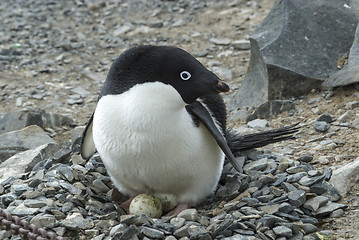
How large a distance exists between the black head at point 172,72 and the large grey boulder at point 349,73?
1.88 meters

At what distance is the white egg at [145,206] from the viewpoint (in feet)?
9.88

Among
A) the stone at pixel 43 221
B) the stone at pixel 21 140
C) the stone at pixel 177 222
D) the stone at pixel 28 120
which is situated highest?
the stone at pixel 43 221

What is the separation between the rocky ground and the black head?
615mm

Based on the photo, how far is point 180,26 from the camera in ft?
24.6

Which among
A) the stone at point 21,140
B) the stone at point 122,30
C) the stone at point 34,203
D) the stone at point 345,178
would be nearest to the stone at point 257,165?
the stone at point 345,178

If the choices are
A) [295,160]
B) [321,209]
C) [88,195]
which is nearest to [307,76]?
[295,160]

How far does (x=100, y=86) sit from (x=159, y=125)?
3.57m

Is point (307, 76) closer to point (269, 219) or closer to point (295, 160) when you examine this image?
point (295, 160)

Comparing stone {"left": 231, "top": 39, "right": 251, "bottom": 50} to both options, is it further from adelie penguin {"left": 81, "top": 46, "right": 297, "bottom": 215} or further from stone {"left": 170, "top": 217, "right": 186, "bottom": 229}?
stone {"left": 170, "top": 217, "right": 186, "bottom": 229}

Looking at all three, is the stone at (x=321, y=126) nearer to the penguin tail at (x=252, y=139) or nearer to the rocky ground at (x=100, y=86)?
the rocky ground at (x=100, y=86)

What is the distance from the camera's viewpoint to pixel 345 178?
3207 millimetres

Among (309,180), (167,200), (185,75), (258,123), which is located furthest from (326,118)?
(185,75)

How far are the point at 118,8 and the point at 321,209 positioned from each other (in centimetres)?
579

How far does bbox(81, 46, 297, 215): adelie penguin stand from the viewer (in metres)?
2.85
